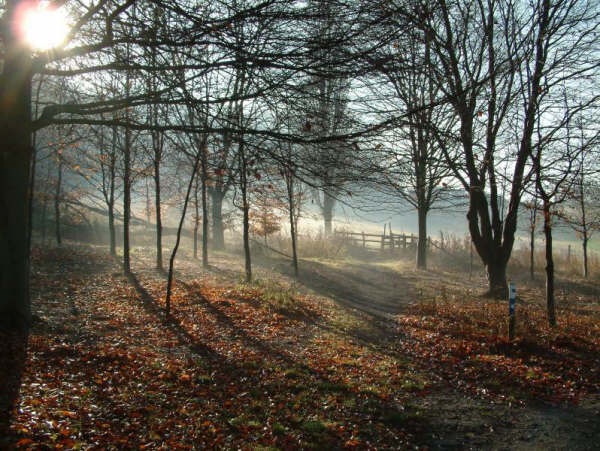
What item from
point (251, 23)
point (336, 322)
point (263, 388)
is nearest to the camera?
point (251, 23)

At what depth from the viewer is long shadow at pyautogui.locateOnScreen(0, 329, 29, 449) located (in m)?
4.08

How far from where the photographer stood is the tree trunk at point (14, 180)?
6.33 m

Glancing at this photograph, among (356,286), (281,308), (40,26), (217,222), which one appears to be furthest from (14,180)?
(217,222)

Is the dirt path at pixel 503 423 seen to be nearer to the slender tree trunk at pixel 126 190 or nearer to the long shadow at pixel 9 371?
the long shadow at pixel 9 371

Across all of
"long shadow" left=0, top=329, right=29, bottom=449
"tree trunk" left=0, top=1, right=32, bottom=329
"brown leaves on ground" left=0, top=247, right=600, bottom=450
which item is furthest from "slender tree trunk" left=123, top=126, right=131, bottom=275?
"long shadow" left=0, top=329, right=29, bottom=449

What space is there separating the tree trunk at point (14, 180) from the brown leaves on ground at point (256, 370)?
1.98ft

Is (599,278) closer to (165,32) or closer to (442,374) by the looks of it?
(442,374)

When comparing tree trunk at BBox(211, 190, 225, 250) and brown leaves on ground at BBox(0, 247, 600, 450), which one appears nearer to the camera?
brown leaves on ground at BBox(0, 247, 600, 450)

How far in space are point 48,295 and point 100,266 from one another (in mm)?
5339

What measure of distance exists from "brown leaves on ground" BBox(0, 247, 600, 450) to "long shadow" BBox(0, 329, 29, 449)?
0.08m

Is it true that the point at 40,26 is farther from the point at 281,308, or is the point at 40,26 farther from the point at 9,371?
the point at 281,308

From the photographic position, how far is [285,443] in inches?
176

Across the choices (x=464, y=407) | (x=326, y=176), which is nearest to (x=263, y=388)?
(x=464, y=407)

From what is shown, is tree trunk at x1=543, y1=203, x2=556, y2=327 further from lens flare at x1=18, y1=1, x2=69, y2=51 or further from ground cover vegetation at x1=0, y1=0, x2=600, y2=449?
lens flare at x1=18, y1=1, x2=69, y2=51
